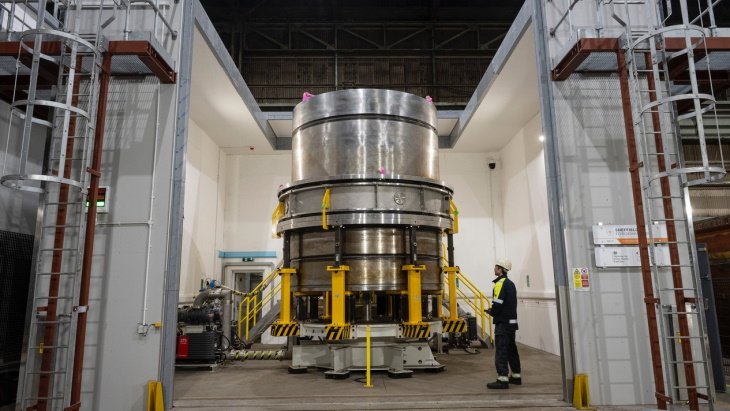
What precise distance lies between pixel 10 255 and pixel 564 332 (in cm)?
810

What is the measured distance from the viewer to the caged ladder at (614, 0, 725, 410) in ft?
18.0

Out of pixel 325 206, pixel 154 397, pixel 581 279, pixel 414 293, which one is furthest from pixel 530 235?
pixel 154 397

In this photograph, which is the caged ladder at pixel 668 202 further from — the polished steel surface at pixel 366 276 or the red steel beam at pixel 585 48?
the polished steel surface at pixel 366 276

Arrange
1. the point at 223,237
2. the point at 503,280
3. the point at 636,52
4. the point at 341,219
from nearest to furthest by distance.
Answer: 1. the point at 636,52
2. the point at 503,280
3. the point at 341,219
4. the point at 223,237

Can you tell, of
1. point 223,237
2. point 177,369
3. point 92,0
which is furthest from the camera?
point 223,237

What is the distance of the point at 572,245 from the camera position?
6645 millimetres

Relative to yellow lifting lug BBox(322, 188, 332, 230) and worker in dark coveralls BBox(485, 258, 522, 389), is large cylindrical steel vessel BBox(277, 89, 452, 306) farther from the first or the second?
worker in dark coveralls BBox(485, 258, 522, 389)

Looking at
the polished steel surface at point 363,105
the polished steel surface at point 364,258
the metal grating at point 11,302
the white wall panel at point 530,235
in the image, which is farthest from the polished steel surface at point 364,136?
the metal grating at point 11,302

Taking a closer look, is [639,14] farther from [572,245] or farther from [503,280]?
[503,280]

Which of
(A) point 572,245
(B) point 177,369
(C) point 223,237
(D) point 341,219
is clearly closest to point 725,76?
(A) point 572,245

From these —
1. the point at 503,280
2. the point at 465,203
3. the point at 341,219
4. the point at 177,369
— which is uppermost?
the point at 465,203

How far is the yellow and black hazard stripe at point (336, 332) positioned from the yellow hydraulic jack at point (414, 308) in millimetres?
1008

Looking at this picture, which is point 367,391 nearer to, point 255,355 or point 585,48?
point 255,355

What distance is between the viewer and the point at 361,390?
7.34m
